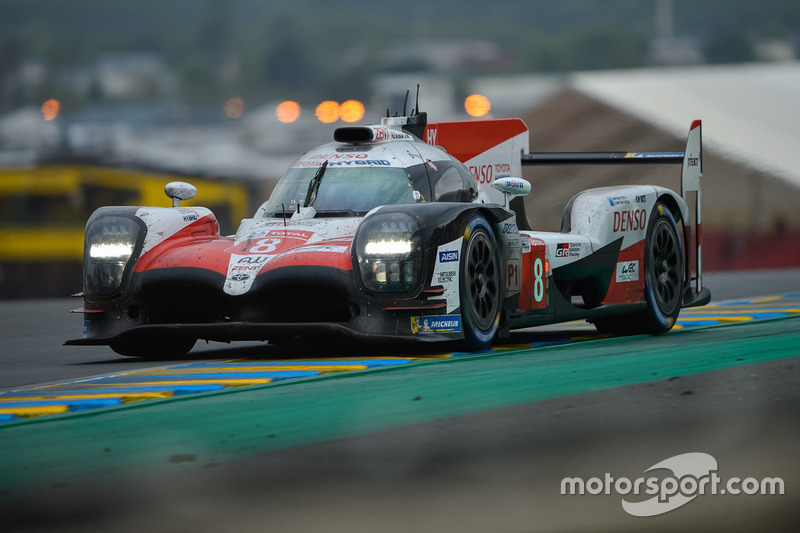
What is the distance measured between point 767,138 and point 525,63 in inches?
1192

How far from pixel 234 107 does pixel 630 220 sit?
2787cm

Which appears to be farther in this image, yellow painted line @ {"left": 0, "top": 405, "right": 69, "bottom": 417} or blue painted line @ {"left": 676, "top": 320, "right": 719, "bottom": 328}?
blue painted line @ {"left": 676, "top": 320, "right": 719, "bottom": 328}

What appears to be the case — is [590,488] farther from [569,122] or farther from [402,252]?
[569,122]

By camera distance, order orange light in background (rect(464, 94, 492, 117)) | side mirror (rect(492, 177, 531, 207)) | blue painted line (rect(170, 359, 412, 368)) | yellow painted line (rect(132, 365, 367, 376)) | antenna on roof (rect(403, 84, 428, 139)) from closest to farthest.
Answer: yellow painted line (rect(132, 365, 367, 376)) < blue painted line (rect(170, 359, 412, 368)) < side mirror (rect(492, 177, 531, 207)) < antenna on roof (rect(403, 84, 428, 139)) < orange light in background (rect(464, 94, 492, 117))

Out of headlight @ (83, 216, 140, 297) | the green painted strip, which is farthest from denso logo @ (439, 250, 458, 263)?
headlight @ (83, 216, 140, 297)

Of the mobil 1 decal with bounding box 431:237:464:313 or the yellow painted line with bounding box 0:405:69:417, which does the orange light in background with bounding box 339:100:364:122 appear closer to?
the mobil 1 decal with bounding box 431:237:464:313

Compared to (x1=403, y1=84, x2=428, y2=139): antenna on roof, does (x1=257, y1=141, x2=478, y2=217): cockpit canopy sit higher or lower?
lower

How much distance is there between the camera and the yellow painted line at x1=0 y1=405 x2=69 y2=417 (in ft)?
21.8

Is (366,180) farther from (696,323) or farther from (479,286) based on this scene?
(696,323)

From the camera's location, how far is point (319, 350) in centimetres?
927

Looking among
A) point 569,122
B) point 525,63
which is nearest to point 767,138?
point 569,122

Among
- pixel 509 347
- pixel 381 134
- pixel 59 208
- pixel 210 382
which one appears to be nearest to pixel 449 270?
pixel 509 347

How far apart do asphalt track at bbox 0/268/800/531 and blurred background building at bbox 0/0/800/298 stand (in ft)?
13.2

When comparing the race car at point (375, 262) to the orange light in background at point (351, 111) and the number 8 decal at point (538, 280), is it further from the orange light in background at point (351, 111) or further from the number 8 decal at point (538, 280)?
the orange light in background at point (351, 111)
